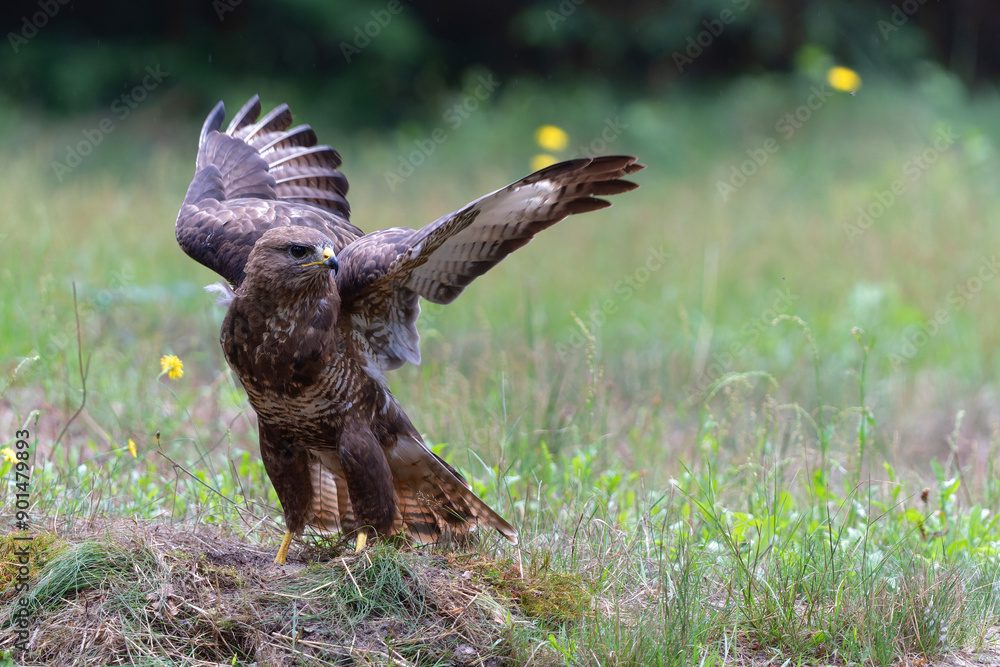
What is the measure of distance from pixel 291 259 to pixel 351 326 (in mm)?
473

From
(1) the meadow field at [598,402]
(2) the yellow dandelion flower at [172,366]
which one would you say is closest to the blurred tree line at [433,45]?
(1) the meadow field at [598,402]

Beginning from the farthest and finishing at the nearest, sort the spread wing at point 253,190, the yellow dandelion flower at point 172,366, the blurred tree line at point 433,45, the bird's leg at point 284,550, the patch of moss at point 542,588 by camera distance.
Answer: the blurred tree line at point 433,45
the spread wing at point 253,190
the yellow dandelion flower at point 172,366
the bird's leg at point 284,550
the patch of moss at point 542,588

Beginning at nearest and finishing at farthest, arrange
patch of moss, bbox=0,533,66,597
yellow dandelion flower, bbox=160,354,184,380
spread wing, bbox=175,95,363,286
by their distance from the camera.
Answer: patch of moss, bbox=0,533,66,597 → yellow dandelion flower, bbox=160,354,184,380 → spread wing, bbox=175,95,363,286

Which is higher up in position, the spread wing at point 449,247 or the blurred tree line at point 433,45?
the blurred tree line at point 433,45

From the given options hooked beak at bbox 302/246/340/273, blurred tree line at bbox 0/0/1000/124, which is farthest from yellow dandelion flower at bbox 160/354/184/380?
blurred tree line at bbox 0/0/1000/124

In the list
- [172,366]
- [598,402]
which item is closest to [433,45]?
[598,402]

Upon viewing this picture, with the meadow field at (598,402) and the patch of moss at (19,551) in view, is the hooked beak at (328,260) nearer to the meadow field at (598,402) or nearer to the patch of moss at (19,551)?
the meadow field at (598,402)

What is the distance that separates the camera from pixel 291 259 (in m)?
3.10

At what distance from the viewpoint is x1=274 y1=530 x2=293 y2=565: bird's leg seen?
3.35 m

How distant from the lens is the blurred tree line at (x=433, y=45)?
12.9 metres

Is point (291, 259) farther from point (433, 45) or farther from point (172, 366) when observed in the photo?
point (433, 45)

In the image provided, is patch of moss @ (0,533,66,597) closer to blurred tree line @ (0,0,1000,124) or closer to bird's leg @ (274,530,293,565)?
bird's leg @ (274,530,293,565)

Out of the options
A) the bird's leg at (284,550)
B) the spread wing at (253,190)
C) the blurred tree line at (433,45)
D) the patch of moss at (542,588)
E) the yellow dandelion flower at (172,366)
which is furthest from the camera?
the blurred tree line at (433,45)

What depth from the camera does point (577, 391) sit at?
5.74 metres
